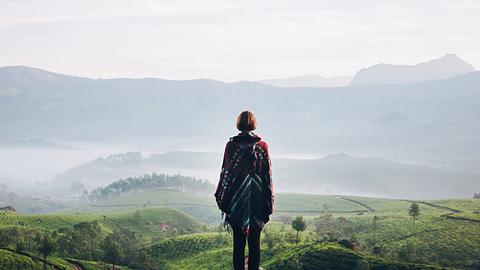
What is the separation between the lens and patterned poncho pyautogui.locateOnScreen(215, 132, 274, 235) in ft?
50.4

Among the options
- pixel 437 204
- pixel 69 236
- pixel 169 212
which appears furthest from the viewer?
pixel 169 212

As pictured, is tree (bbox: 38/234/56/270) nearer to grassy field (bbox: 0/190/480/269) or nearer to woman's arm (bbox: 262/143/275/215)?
grassy field (bbox: 0/190/480/269)

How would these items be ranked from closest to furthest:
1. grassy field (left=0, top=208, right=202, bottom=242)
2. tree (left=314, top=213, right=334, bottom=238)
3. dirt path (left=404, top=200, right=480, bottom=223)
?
tree (left=314, top=213, right=334, bottom=238)
dirt path (left=404, top=200, right=480, bottom=223)
grassy field (left=0, top=208, right=202, bottom=242)

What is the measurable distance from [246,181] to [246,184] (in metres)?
0.10

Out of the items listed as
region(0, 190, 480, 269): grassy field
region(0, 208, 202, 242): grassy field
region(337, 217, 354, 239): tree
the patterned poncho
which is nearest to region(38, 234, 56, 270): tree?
region(0, 190, 480, 269): grassy field

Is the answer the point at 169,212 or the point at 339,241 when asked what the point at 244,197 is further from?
the point at 169,212

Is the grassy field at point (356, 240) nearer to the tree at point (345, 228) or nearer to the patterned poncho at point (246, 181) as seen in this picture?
the tree at point (345, 228)

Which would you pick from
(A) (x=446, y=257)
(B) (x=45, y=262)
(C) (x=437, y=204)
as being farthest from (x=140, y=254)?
(C) (x=437, y=204)

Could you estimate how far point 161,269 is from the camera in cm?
10519

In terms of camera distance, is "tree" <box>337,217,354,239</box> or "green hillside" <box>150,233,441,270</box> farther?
"tree" <box>337,217,354,239</box>

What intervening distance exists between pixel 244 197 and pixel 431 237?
4670 inches

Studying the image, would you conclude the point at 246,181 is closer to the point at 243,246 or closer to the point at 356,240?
the point at 243,246

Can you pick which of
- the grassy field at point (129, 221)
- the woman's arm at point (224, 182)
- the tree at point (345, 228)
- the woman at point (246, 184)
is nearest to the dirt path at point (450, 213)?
the tree at point (345, 228)

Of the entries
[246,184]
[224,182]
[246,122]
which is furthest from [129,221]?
[246,122]
